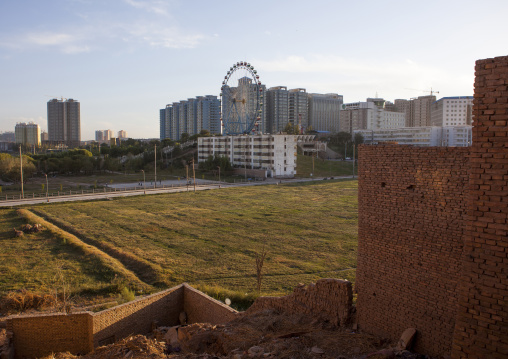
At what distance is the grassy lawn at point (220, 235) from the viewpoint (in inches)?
734

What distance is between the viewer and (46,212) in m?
34.1

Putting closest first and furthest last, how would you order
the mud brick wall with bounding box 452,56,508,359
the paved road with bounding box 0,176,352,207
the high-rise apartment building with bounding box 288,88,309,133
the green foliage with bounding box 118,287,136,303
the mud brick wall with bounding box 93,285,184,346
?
1. the mud brick wall with bounding box 452,56,508,359
2. the mud brick wall with bounding box 93,285,184,346
3. the green foliage with bounding box 118,287,136,303
4. the paved road with bounding box 0,176,352,207
5. the high-rise apartment building with bounding box 288,88,309,133

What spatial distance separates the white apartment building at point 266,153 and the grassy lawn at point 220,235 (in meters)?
21.1

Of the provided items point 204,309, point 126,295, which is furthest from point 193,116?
point 204,309

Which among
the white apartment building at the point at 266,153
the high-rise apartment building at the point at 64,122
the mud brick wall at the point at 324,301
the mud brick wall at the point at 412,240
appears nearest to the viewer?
the mud brick wall at the point at 412,240

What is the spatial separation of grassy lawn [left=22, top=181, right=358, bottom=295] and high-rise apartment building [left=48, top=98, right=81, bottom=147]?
136 metres

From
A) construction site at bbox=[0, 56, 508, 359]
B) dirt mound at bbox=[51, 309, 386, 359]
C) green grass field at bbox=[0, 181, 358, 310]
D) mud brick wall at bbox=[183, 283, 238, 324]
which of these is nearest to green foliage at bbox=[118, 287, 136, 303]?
green grass field at bbox=[0, 181, 358, 310]

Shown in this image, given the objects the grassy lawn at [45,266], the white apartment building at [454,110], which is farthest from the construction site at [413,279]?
the white apartment building at [454,110]

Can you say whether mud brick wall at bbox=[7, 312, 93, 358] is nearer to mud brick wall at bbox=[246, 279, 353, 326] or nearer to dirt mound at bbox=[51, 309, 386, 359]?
dirt mound at bbox=[51, 309, 386, 359]

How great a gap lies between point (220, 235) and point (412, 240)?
767 inches

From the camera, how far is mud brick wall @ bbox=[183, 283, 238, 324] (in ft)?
41.9

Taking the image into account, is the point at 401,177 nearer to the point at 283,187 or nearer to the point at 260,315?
the point at 260,315

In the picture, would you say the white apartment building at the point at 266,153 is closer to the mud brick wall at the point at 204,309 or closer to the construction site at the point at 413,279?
the mud brick wall at the point at 204,309

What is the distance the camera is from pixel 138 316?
13273 mm
